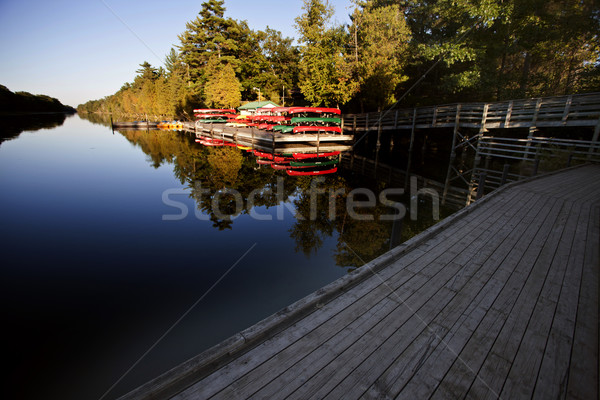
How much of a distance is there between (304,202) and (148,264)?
6206mm

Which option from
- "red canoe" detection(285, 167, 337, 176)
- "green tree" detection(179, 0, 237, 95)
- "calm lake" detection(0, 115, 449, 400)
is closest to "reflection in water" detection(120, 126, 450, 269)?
"calm lake" detection(0, 115, 449, 400)

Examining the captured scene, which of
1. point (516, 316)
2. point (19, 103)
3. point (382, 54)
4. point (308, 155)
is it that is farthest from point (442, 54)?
point (19, 103)

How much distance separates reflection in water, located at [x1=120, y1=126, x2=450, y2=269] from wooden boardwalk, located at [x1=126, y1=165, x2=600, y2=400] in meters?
3.07

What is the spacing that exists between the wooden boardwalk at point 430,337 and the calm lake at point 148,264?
2073 mm

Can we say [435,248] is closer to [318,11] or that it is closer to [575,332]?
[575,332]

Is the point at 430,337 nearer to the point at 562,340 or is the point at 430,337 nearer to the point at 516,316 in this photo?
the point at 516,316

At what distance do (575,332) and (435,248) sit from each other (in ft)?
6.57

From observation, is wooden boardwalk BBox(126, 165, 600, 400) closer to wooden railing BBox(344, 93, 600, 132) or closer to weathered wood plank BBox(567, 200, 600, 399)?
weathered wood plank BBox(567, 200, 600, 399)

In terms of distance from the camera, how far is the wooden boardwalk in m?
2.21

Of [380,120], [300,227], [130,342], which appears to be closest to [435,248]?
[300,227]

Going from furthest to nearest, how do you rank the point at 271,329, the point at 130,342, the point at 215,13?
the point at 215,13
the point at 130,342
the point at 271,329

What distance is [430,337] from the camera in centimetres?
276

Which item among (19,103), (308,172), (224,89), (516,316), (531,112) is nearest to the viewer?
(516,316)

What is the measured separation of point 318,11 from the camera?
2661 centimetres
